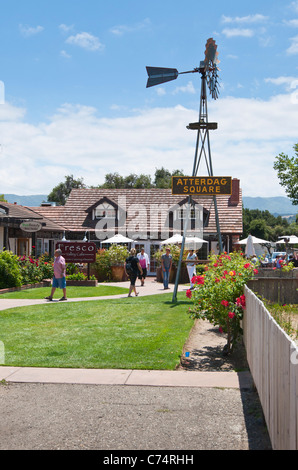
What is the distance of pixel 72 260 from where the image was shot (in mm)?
23000

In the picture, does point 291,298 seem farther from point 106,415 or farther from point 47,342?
point 106,415

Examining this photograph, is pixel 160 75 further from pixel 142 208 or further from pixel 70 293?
pixel 142 208

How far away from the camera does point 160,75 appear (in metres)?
16.4

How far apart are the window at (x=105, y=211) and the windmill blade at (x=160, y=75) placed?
2175 cm

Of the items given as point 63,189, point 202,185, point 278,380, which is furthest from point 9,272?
point 63,189

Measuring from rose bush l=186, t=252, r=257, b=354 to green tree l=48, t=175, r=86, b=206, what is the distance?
7703 cm

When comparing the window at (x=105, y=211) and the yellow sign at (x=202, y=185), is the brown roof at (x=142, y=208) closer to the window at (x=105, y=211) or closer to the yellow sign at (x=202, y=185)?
the window at (x=105, y=211)

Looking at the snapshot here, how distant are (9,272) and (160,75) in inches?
360

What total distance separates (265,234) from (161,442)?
10228cm

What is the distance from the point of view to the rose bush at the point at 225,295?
27.5 feet

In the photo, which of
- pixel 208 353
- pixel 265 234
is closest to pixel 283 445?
pixel 208 353

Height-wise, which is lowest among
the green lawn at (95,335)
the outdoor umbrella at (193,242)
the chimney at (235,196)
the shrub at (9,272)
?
the green lawn at (95,335)

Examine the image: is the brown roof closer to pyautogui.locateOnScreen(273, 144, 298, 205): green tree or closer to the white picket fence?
pyautogui.locateOnScreen(273, 144, 298, 205): green tree

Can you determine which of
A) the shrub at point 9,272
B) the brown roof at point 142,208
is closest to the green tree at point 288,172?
the brown roof at point 142,208
